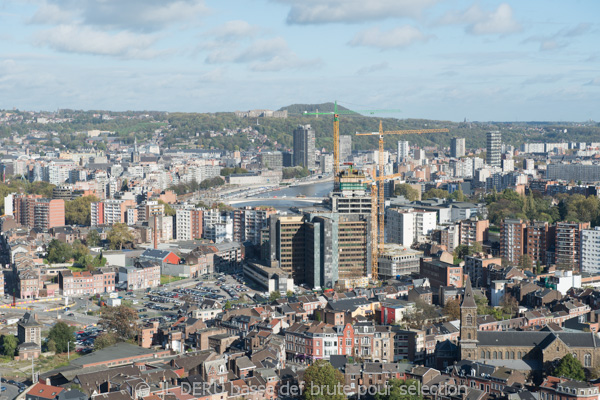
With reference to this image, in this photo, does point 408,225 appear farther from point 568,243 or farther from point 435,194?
point 435,194

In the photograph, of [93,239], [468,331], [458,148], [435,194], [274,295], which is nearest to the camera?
[468,331]

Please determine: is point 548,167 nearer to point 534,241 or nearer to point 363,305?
point 534,241

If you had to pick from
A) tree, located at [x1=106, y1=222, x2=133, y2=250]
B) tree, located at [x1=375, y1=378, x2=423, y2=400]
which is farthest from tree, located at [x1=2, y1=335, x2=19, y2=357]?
tree, located at [x1=106, y1=222, x2=133, y2=250]

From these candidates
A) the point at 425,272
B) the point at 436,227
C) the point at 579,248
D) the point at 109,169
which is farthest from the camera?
the point at 109,169

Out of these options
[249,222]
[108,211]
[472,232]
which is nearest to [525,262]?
[472,232]

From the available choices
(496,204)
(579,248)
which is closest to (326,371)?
(579,248)

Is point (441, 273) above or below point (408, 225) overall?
below
